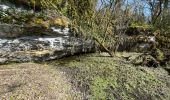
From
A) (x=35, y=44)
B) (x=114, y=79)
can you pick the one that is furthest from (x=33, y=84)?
(x=114, y=79)

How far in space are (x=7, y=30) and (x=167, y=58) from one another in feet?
19.0

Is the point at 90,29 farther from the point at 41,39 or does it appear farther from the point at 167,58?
the point at 167,58

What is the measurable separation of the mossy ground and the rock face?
1.15 feet

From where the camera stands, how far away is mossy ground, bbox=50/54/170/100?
6.50 m

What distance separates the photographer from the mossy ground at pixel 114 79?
650cm

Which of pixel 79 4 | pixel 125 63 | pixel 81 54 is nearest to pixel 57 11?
pixel 79 4

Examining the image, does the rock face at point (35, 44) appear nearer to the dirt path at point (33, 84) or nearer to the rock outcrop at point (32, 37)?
the rock outcrop at point (32, 37)

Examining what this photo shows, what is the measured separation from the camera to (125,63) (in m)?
8.57

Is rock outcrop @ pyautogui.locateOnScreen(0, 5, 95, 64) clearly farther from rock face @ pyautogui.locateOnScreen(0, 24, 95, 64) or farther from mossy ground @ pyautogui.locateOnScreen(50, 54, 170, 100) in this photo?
mossy ground @ pyautogui.locateOnScreen(50, 54, 170, 100)

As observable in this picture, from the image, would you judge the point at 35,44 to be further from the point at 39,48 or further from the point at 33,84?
the point at 33,84

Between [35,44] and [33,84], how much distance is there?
1.99 m

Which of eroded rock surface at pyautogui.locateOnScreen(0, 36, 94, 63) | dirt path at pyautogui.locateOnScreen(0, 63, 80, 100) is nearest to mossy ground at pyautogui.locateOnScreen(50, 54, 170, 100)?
eroded rock surface at pyautogui.locateOnScreen(0, 36, 94, 63)

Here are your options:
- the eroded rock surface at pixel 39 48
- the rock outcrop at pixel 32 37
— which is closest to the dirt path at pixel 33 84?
the eroded rock surface at pixel 39 48

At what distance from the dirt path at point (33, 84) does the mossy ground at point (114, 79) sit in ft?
→ 1.49
